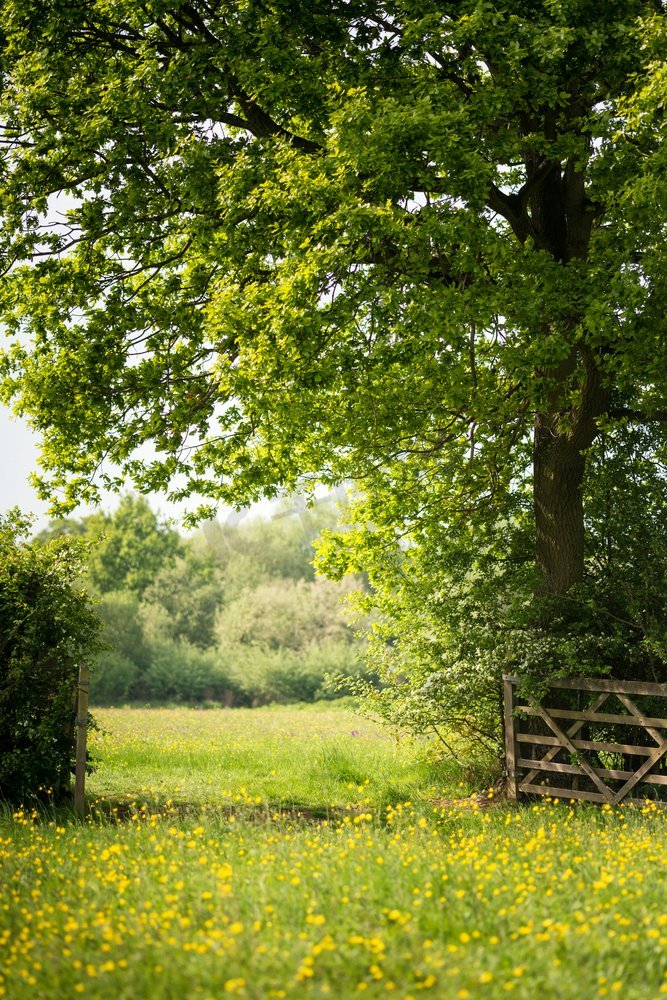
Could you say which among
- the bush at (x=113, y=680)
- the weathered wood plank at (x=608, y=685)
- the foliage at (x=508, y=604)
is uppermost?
the foliage at (x=508, y=604)

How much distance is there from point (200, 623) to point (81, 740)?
41.1 m

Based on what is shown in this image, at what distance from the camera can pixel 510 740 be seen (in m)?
11.8

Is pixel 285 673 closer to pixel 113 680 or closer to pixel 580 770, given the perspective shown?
pixel 113 680

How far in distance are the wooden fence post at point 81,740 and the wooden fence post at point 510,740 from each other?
5.47 meters

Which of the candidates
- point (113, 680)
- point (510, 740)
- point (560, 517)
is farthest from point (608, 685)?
point (113, 680)

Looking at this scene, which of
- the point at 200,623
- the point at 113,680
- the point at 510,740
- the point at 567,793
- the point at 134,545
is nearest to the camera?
the point at 567,793

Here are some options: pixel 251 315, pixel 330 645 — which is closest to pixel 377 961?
pixel 251 315

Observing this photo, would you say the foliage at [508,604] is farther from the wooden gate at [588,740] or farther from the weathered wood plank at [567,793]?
the weathered wood plank at [567,793]

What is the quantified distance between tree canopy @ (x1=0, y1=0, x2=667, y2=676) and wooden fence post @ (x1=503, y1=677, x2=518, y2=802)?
147 centimetres

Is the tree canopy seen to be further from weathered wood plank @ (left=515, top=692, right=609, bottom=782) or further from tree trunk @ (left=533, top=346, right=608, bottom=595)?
weathered wood plank @ (left=515, top=692, right=609, bottom=782)

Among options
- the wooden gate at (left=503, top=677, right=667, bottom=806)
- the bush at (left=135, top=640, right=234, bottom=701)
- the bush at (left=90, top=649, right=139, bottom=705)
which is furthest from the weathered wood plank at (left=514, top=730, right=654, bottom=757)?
the bush at (left=135, top=640, right=234, bottom=701)

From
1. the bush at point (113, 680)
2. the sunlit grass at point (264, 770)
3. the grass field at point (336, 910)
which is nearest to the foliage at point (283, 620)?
the bush at point (113, 680)

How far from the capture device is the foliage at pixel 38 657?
11117mm

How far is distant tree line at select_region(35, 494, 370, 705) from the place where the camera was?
41500 mm
